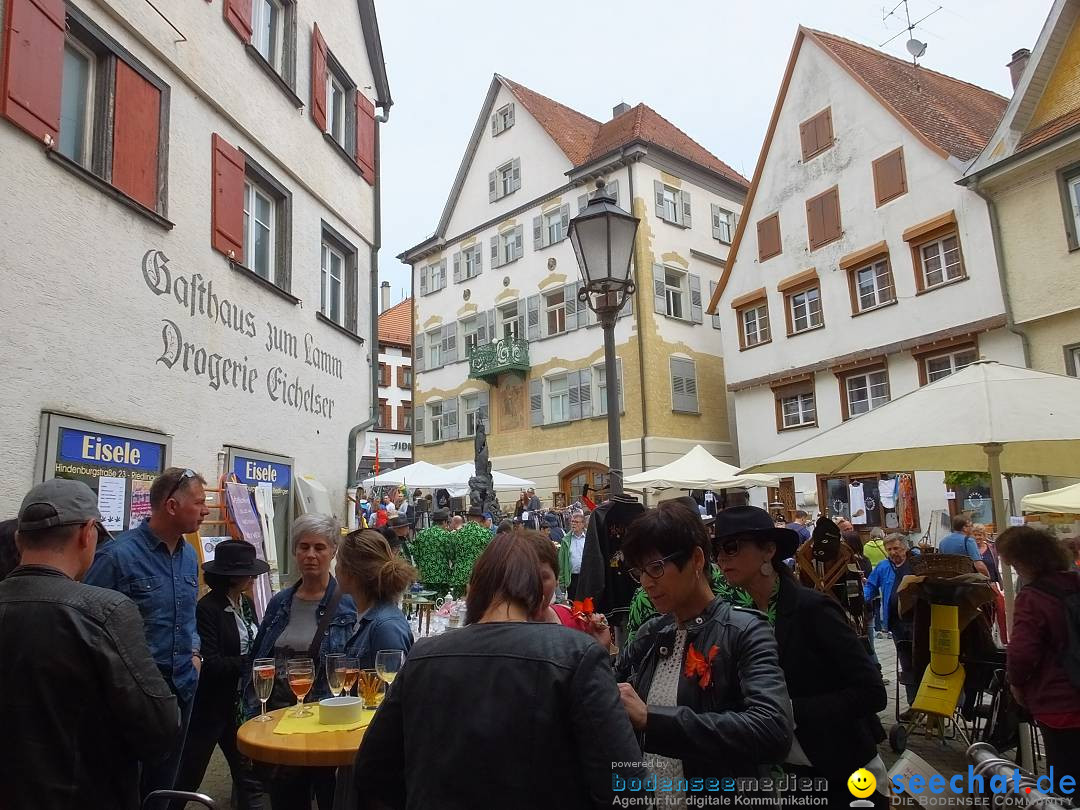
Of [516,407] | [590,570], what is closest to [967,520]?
[590,570]

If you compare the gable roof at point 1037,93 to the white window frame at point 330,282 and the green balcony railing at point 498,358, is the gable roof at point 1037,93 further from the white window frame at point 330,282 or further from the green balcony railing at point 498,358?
the green balcony railing at point 498,358

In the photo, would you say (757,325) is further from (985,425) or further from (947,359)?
(985,425)

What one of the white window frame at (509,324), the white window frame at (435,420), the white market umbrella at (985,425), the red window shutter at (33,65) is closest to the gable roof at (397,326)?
the white window frame at (435,420)

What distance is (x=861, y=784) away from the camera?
8.29 ft

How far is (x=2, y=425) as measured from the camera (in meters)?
5.67

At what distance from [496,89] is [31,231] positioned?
2841 centimetres

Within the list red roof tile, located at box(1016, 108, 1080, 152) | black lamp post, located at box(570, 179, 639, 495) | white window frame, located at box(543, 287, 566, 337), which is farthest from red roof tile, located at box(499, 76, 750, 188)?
black lamp post, located at box(570, 179, 639, 495)

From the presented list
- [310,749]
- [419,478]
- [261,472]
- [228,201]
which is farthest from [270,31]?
[310,749]

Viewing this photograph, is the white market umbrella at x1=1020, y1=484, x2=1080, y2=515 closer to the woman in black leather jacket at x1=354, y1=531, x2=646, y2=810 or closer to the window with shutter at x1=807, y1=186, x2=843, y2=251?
the woman in black leather jacket at x1=354, y1=531, x2=646, y2=810

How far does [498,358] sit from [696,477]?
14.8m

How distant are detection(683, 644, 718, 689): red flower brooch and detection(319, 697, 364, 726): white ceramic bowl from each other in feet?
5.13

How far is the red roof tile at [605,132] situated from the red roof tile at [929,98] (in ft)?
21.3

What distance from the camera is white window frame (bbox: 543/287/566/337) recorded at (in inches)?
1096

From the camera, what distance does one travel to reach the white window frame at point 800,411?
2125cm
